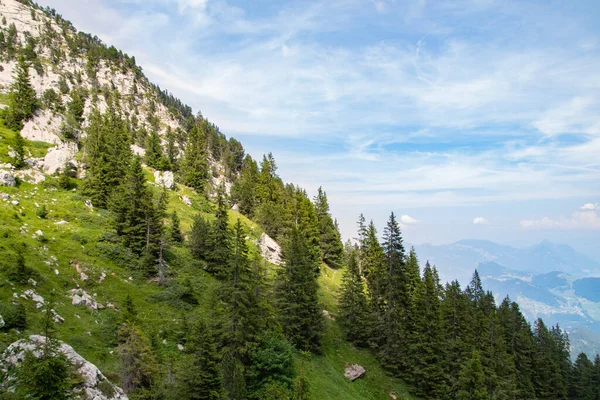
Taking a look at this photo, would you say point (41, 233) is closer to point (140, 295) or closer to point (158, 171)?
point (140, 295)

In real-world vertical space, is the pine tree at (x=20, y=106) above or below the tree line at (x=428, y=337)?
above

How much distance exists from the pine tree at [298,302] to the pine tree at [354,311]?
31.1ft

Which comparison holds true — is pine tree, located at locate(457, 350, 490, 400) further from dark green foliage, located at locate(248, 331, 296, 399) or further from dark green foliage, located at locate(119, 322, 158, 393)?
dark green foliage, located at locate(119, 322, 158, 393)

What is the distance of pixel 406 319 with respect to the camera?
50188mm

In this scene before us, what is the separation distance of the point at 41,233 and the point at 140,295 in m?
15.4

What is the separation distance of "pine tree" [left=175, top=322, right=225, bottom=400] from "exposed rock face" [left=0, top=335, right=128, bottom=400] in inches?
136

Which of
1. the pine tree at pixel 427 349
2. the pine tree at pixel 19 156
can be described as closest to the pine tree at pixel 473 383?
the pine tree at pixel 427 349

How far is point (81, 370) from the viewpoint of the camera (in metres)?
15.9

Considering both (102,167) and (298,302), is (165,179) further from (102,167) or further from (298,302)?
(298,302)

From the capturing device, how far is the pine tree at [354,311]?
172ft

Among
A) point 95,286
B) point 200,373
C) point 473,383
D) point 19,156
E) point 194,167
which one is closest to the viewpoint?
point 200,373

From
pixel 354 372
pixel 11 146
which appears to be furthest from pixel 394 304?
pixel 11 146

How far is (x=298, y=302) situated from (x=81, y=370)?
3008 centimetres

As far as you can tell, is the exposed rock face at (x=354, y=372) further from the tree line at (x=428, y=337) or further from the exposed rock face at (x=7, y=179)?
the exposed rock face at (x=7, y=179)
